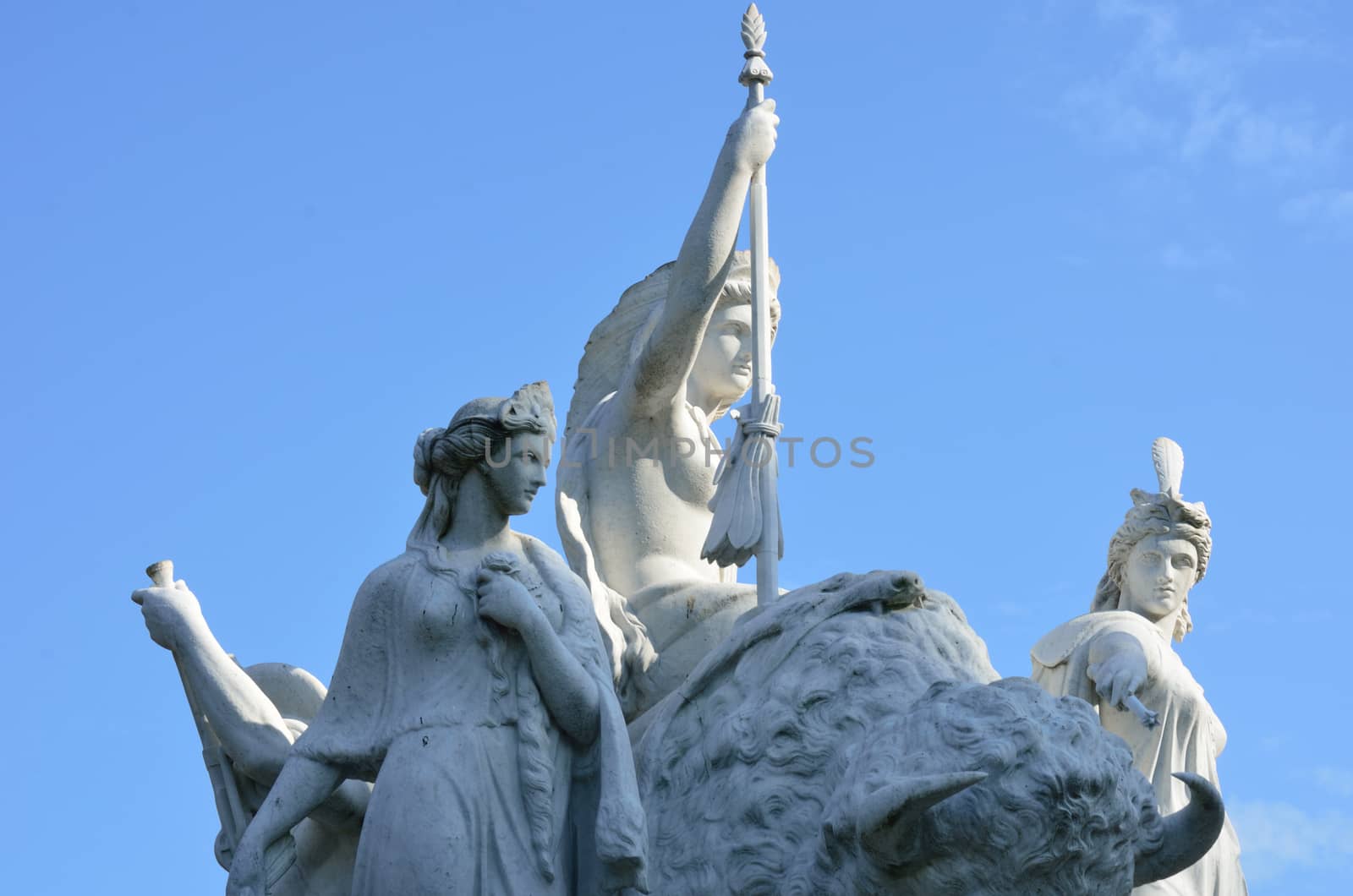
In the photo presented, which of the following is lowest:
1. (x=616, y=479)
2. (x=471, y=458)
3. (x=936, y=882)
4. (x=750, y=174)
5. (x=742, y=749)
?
(x=936, y=882)

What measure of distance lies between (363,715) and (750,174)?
3.96 metres

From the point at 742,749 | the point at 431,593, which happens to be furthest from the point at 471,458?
the point at 742,749

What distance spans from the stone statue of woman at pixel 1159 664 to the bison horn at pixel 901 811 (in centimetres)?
324

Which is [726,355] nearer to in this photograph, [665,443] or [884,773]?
[665,443]

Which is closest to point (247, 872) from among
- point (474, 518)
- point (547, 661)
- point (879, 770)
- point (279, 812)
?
point (279, 812)

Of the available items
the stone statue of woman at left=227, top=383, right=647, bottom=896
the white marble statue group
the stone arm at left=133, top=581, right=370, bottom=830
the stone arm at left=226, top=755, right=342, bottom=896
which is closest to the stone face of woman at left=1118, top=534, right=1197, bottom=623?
the white marble statue group

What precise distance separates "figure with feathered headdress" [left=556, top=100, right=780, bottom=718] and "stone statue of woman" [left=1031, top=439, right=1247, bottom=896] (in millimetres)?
1973

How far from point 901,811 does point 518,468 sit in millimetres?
2383

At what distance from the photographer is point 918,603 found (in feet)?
44.6

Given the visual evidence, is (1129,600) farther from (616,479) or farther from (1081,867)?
(1081,867)

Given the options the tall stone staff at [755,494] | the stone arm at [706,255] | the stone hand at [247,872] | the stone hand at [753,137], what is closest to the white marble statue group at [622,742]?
the stone hand at [247,872]

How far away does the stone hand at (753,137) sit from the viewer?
15.1 m

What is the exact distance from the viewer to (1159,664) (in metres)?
15.5

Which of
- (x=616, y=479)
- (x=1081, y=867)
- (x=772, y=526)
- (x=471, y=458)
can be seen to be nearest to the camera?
(x=1081, y=867)
